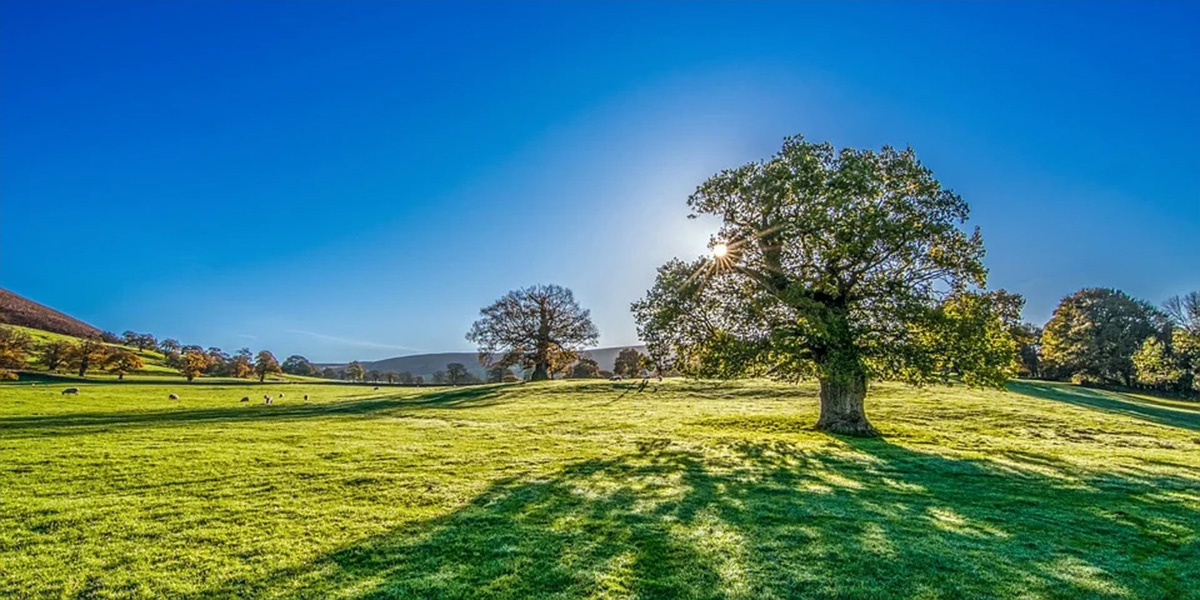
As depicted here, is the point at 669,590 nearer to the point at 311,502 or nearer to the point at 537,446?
the point at 311,502

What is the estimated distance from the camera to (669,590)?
5.68 m

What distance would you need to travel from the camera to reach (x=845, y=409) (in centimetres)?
2173

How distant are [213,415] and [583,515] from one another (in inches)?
1045

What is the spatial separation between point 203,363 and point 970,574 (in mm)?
83817

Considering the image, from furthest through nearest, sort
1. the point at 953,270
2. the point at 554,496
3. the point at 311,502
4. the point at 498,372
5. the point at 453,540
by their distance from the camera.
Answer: the point at 498,372 → the point at 953,270 → the point at 554,496 → the point at 311,502 → the point at 453,540

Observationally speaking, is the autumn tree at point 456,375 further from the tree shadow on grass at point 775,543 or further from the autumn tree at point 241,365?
the tree shadow on grass at point 775,543

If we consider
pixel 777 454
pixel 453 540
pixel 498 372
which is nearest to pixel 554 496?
pixel 453 540

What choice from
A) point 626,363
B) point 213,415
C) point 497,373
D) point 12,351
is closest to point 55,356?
point 12,351

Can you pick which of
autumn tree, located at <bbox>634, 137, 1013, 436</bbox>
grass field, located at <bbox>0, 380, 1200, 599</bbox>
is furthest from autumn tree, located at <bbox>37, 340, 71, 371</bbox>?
autumn tree, located at <bbox>634, 137, 1013, 436</bbox>

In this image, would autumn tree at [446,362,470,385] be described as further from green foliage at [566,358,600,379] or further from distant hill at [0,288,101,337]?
distant hill at [0,288,101,337]

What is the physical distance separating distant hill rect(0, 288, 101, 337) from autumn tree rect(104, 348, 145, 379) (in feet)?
143

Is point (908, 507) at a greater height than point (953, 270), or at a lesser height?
lesser

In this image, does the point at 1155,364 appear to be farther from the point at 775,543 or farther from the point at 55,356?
the point at 55,356

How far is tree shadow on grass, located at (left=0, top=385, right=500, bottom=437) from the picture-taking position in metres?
19.1
